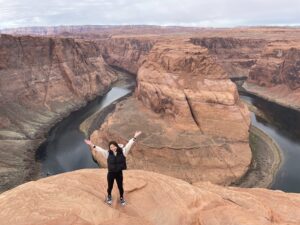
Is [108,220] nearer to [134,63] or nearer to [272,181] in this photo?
[272,181]

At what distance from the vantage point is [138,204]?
54.5 feet

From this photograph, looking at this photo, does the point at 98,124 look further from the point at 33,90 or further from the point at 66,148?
the point at 33,90

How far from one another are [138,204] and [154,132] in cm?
3753

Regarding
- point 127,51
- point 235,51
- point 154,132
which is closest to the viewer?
point 154,132

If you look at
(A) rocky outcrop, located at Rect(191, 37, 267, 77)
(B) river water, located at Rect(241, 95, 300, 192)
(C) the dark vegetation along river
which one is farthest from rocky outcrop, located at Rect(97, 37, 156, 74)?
(B) river water, located at Rect(241, 95, 300, 192)

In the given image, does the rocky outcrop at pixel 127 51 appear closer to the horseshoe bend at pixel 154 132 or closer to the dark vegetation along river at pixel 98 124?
the horseshoe bend at pixel 154 132

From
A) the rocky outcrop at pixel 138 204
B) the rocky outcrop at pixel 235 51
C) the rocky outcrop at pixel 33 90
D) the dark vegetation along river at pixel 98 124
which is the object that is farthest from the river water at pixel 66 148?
the rocky outcrop at pixel 235 51

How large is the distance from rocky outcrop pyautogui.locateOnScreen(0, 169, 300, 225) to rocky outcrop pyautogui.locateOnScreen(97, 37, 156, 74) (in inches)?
4901

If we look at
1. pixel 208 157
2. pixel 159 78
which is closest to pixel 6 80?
pixel 159 78

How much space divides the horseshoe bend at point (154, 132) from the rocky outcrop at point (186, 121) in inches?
6.4

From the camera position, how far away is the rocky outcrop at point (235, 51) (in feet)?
448

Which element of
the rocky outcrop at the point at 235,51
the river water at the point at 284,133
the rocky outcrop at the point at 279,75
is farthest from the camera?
the rocky outcrop at the point at 235,51

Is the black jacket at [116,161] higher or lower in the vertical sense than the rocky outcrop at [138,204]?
higher

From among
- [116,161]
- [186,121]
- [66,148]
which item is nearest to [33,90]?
[66,148]
